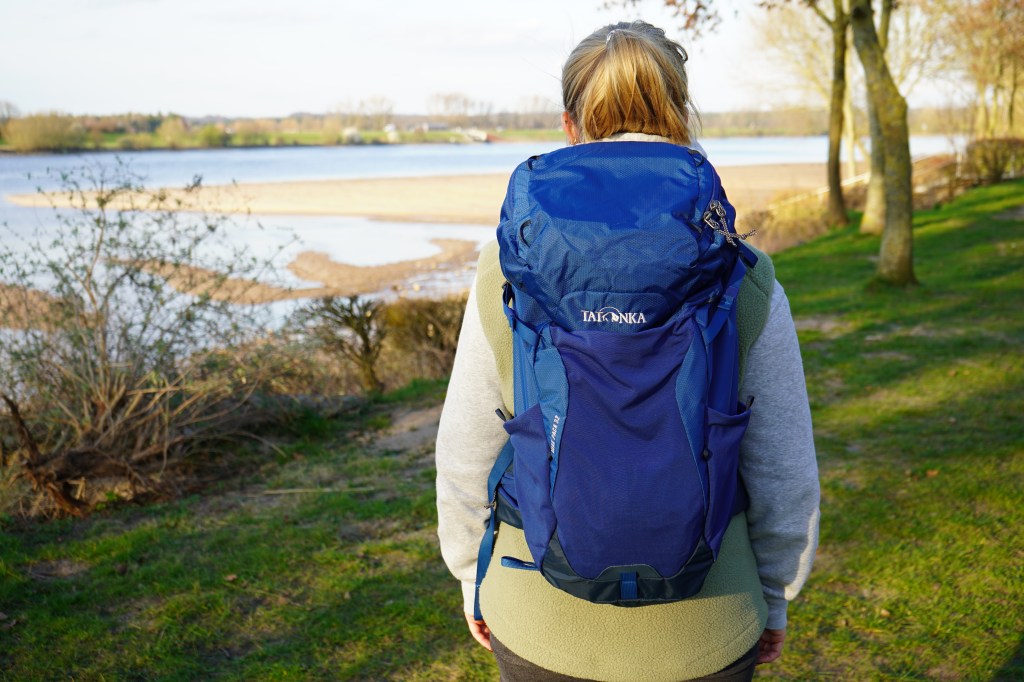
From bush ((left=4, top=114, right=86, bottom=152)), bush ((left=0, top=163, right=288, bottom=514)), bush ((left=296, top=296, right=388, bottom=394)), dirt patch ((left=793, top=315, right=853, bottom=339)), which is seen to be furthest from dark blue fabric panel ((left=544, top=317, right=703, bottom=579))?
bush ((left=4, top=114, right=86, bottom=152))

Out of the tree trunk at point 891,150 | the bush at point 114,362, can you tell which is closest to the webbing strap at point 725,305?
the bush at point 114,362

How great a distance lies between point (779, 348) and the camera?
149 cm

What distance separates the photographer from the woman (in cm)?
146

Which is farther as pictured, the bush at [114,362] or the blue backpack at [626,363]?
the bush at [114,362]

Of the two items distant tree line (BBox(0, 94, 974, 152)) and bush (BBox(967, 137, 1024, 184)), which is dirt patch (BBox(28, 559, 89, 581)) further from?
bush (BBox(967, 137, 1024, 184))

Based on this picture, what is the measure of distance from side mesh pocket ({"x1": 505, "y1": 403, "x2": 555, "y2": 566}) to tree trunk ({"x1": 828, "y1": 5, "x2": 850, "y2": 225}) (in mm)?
15278

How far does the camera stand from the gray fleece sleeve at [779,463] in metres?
1.49

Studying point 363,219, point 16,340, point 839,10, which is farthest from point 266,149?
point 16,340

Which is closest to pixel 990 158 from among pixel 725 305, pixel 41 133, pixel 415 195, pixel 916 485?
pixel 916 485

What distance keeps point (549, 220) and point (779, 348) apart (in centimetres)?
49

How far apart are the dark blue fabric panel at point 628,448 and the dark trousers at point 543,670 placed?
306mm

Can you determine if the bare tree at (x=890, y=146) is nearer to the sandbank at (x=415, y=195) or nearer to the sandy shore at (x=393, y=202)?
the sandy shore at (x=393, y=202)

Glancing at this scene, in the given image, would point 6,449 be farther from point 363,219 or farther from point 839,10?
point 363,219

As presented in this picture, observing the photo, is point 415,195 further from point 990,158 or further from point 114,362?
point 114,362
